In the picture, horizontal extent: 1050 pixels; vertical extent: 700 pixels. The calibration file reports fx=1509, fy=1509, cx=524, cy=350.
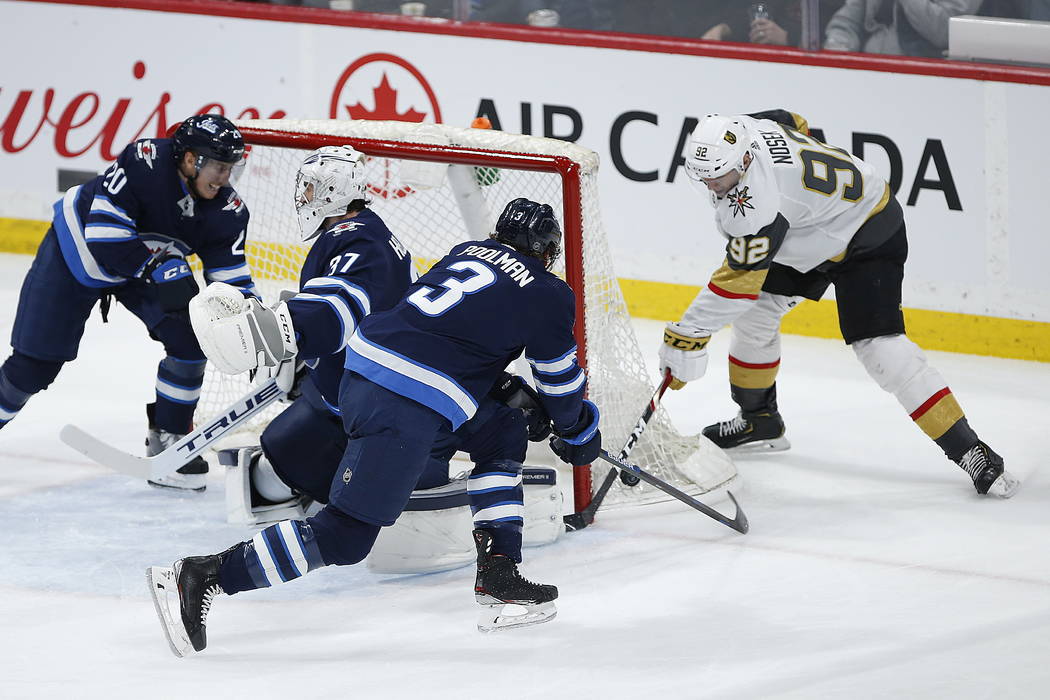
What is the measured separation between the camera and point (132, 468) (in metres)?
3.94

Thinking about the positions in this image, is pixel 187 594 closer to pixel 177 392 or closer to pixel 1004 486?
pixel 177 392

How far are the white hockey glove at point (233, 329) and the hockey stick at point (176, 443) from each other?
781 mm

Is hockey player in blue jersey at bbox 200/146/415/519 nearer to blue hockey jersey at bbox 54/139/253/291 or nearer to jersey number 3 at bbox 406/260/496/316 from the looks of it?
jersey number 3 at bbox 406/260/496/316

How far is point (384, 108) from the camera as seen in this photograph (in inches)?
237

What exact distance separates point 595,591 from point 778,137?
131 cm

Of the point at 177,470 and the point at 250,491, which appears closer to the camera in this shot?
the point at 250,491

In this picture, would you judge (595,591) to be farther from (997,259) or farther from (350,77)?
(350,77)

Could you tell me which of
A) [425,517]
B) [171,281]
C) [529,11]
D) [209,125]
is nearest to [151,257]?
[171,281]

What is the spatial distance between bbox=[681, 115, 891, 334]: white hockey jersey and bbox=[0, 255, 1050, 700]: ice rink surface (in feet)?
1.86

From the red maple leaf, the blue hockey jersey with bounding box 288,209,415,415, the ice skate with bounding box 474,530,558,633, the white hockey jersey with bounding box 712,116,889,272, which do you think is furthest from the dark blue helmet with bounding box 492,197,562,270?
the red maple leaf

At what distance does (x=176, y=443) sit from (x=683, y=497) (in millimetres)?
1302

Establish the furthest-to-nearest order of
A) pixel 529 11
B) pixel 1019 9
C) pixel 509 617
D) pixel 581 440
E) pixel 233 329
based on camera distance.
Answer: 1. pixel 529 11
2. pixel 1019 9
3. pixel 581 440
4. pixel 509 617
5. pixel 233 329

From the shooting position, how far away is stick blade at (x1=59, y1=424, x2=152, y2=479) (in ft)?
12.6

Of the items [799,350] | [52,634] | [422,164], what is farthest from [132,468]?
[799,350]
